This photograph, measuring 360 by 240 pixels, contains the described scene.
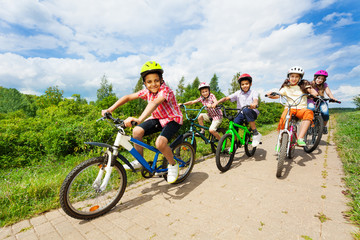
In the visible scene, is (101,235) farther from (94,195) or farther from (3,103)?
(3,103)

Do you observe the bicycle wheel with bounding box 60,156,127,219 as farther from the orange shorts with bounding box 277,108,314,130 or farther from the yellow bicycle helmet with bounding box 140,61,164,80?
the orange shorts with bounding box 277,108,314,130

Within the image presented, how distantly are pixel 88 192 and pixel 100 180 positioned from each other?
526mm

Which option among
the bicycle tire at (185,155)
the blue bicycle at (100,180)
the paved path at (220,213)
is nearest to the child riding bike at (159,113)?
the blue bicycle at (100,180)

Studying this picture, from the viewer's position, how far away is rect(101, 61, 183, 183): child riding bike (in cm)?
282

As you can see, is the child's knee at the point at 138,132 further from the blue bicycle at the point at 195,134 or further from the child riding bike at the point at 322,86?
the child riding bike at the point at 322,86

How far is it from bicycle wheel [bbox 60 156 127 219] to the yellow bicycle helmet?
1.46 m

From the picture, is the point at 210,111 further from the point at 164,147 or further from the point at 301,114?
the point at 164,147

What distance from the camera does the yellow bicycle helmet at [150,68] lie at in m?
2.79

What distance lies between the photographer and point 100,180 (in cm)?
250

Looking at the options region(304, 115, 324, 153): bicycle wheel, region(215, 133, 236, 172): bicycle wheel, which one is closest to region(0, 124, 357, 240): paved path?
region(215, 133, 236, 172): bicycle wheel

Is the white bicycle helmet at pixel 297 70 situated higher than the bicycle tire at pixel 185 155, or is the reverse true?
the white bicycle helmet at pixel 297 70

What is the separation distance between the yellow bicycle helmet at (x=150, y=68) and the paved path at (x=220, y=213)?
6.92 ft

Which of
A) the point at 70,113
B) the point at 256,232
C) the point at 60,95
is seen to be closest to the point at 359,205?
the point at 256,232

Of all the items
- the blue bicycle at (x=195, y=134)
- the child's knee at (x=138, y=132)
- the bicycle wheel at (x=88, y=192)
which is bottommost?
the bicycle wheel at (x=88, y=192)
